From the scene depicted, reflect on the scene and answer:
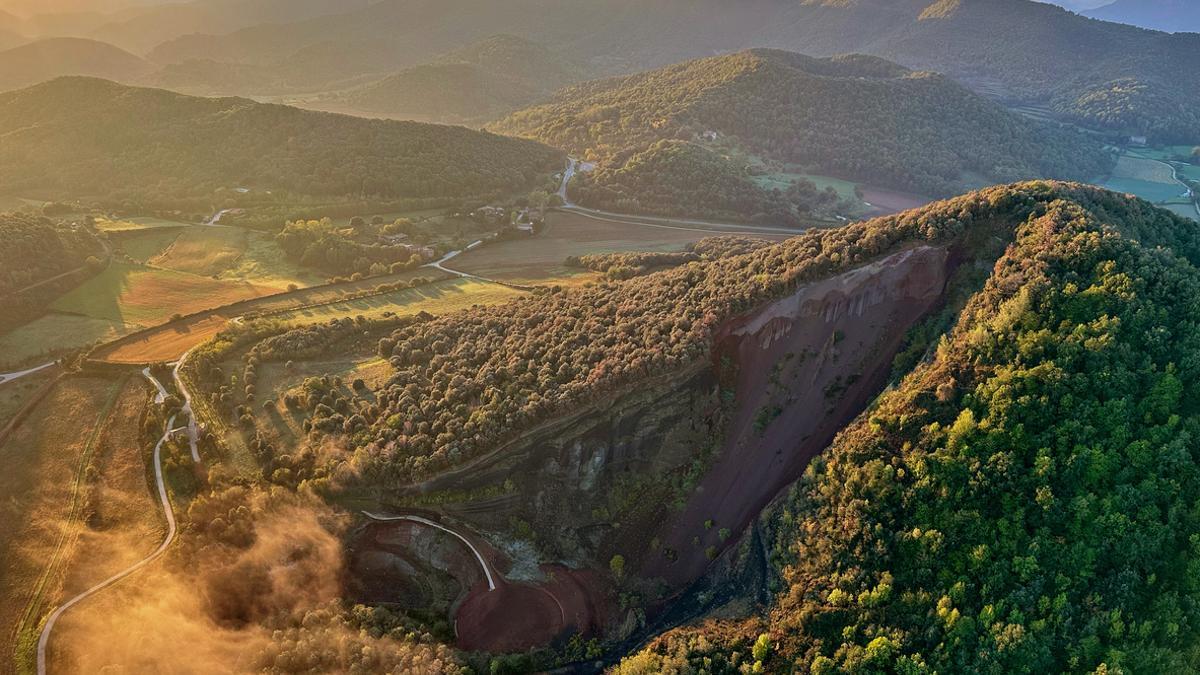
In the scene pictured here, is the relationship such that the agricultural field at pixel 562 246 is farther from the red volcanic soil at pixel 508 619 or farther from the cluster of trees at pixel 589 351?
the red volcanic soil at pixel 508 619

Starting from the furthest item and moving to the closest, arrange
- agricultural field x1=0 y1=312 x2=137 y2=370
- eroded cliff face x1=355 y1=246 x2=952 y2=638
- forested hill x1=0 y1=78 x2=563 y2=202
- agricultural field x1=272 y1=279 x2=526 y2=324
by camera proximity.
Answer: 1. forested hill x1=0 y1=78 x2=563 y2=202
2. agricultural field x1=272 y1=279 x2=526 y2=324
3. agricultural field x1=0 y1=312 x2=137 y2=370
4. eroded cliff face x1=355 y1=246 x2=952 y2=638

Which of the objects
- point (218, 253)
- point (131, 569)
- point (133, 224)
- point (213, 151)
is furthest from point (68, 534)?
point (213, 151)

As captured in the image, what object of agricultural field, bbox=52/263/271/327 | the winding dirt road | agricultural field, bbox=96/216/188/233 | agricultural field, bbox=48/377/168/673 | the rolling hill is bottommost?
agricultural field, bbox=48/377/168/673

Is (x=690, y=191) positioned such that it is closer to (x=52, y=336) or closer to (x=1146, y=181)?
(x=52, y=336)

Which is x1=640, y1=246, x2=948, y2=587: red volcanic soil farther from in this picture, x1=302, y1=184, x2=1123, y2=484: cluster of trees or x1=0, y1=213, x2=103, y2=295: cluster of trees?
x1=0, y1=213, x2=103, y2=295: cluster of trees

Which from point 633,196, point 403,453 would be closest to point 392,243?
point 633,196

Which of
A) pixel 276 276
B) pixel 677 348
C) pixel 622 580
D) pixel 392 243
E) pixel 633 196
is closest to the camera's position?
pixel 622 580

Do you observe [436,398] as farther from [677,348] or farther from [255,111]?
[255,111]

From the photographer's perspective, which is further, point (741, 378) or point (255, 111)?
point (255, 111)

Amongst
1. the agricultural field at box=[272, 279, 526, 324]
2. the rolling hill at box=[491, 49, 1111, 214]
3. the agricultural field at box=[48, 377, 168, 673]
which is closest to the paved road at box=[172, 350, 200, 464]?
the agricultural field at box=[48, 377, 168, 673]
